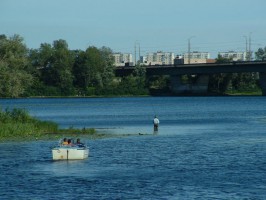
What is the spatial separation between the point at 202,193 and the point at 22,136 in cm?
3620

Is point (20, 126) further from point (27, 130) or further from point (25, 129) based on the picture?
point (27, 130)

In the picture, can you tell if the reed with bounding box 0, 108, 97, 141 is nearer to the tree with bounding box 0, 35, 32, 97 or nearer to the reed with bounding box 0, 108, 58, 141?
the reed with bounding box 0, 108, 58, 141

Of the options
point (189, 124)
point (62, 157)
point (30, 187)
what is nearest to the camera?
point (30, 187)

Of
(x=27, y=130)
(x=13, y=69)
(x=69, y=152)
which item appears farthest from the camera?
(x=13, y=69)

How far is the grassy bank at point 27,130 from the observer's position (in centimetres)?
8056

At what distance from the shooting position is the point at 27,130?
82375 millimetres

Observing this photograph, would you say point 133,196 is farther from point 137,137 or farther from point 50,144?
point 137,137

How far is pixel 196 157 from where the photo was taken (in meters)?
66.0

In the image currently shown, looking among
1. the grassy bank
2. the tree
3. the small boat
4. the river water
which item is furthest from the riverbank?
the tree

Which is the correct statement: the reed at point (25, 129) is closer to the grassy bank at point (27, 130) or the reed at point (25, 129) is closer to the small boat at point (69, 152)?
the grassy bank at point (27, 130)

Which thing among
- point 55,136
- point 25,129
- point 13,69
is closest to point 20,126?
point 25,129

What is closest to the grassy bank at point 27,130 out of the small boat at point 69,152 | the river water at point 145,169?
the river water at point 145,169

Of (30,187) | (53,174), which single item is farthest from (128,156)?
(30,187)

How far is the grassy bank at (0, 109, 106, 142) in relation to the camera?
264ft
